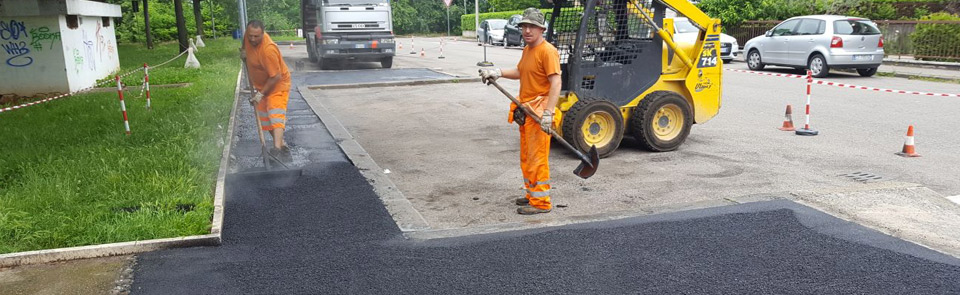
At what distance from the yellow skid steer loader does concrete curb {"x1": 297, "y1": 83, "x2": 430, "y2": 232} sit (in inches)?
83.9

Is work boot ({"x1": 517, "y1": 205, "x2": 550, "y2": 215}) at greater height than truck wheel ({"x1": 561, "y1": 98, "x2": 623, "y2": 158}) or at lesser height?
lesser

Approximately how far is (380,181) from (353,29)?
14769mm

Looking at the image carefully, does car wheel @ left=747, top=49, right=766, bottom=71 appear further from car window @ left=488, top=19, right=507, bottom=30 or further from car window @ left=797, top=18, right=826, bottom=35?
car window @ left=488, top=19, right=507, bottom=30

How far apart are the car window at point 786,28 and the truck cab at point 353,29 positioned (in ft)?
34.3

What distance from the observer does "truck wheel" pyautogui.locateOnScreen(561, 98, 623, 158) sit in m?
7.86

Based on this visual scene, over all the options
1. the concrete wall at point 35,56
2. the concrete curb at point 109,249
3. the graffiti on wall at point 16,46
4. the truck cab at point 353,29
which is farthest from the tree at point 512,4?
the concrete curb at point 109,249

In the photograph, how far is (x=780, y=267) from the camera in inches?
177

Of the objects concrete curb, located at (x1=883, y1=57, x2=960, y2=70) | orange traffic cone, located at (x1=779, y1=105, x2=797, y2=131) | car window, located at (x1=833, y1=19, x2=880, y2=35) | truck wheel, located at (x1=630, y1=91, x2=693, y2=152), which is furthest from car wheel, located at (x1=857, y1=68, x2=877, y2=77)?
truck wheel, located at (x1=630, y1=91, x2=693, y2=152)

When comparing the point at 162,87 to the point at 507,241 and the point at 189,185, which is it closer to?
the point at 189,185

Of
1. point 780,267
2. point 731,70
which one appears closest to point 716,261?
point 780,267

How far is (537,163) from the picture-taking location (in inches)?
230

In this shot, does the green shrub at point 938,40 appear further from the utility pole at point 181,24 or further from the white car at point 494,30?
the utility pole at point 181,24

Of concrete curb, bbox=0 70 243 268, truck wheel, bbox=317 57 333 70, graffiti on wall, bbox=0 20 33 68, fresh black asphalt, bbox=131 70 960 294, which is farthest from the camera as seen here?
truck wheel, bbox=317 57 333 70

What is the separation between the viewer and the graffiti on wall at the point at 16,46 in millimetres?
14219
